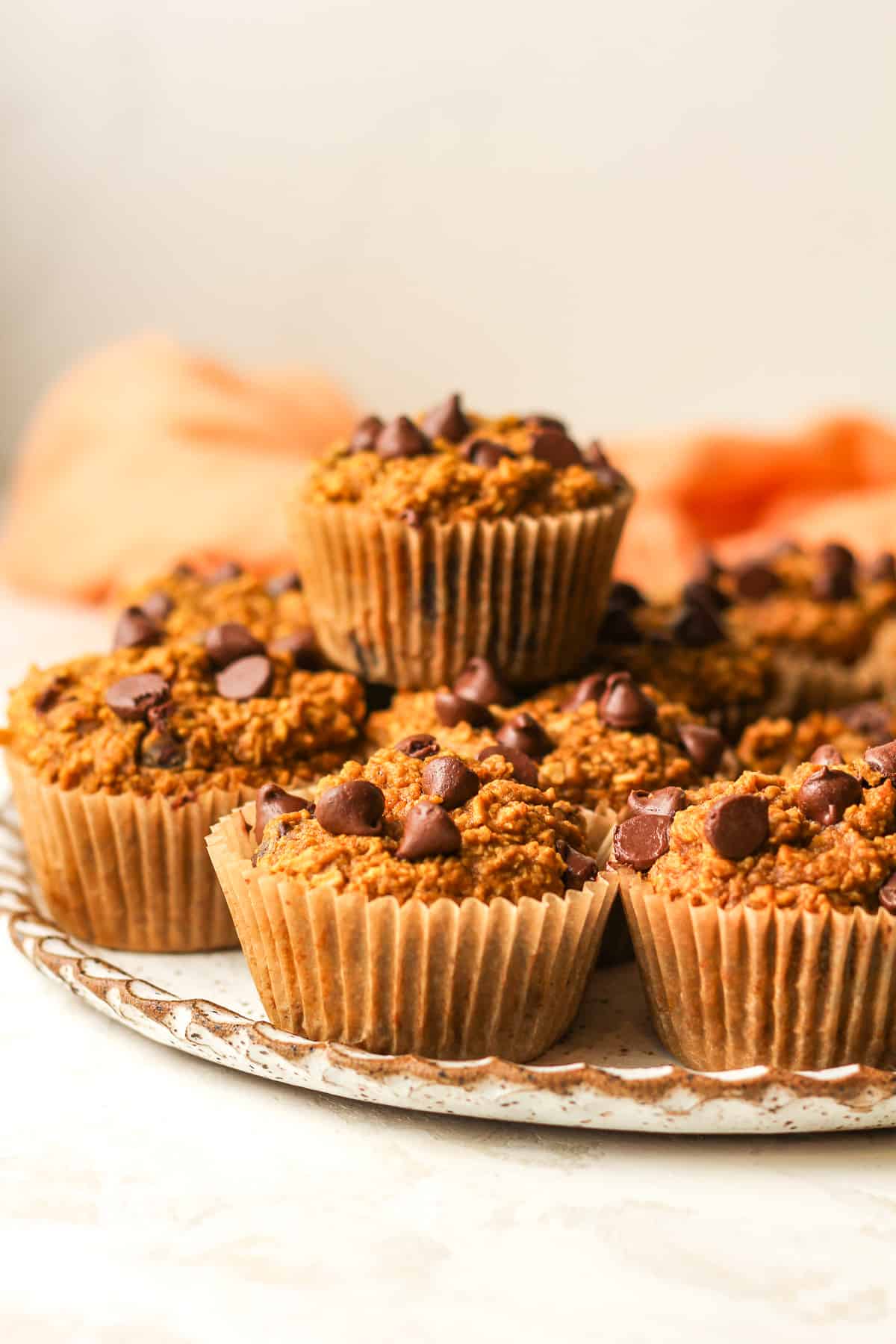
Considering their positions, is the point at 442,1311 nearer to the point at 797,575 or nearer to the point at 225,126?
the point at 797,575

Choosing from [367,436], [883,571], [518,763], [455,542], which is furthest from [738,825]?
[883,571]

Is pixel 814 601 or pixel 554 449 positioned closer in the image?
pixel 554 449

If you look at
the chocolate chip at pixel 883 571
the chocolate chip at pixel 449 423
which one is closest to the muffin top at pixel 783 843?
the chocolate chip at pixel 449 423

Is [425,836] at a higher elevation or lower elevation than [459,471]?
lower

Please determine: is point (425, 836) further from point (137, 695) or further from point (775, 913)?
point (137, 695)

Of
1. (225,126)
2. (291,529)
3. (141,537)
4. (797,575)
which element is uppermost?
(225,126)

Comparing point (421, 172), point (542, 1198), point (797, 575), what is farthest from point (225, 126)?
point (542, 1198)

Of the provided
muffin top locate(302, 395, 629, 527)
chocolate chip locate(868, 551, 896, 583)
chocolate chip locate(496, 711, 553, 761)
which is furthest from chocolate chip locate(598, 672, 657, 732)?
chocolate chip locate(868, 551, 896, 583)
